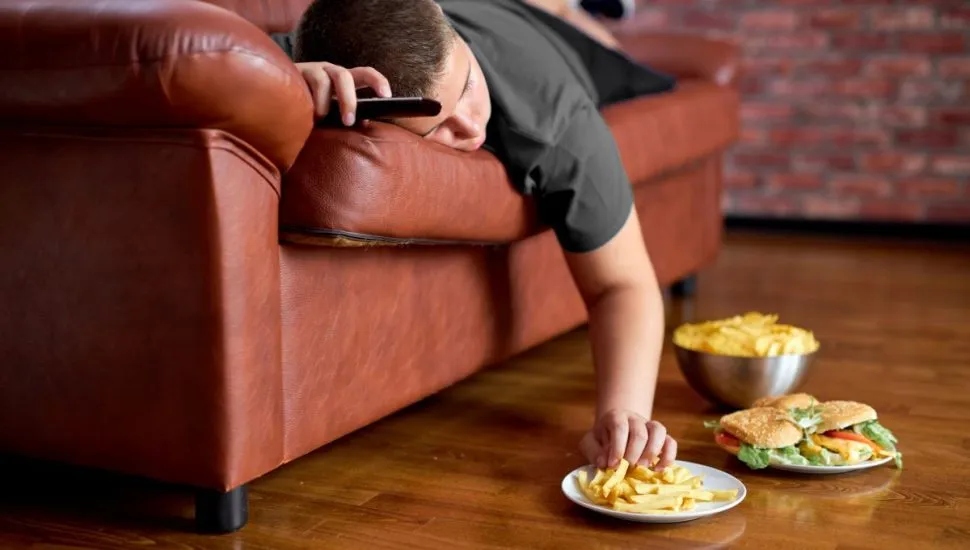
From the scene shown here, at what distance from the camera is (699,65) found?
271 cm

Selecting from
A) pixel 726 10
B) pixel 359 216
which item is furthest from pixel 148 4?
pixel 726 10

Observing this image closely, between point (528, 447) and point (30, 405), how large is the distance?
0.65 metres

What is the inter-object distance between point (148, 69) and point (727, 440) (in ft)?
2.84

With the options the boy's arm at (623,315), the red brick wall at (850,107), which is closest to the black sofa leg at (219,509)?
the boy's arm at (623,315)

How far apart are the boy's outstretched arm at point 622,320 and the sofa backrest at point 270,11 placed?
0.67 metres

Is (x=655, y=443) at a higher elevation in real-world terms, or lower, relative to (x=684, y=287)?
higher

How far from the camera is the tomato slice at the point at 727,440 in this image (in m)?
Result: 1.53

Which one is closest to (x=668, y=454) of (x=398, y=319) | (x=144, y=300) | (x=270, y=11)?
(x=398, y=319)

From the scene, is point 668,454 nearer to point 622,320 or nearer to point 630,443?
point 630,443

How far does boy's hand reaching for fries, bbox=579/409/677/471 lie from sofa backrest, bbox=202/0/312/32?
91 cm

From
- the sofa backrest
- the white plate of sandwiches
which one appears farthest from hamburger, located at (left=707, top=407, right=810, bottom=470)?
the sofa backrest

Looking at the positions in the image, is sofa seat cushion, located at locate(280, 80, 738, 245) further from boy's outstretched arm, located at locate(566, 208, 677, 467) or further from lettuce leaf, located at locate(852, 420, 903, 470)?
lettuce leaf, located at locate(852, 420, 903, 470)

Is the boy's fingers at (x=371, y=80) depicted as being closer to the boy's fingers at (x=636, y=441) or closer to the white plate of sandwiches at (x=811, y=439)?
the boy's fingers at (x=636, y=441)

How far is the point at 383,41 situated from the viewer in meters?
1.39
